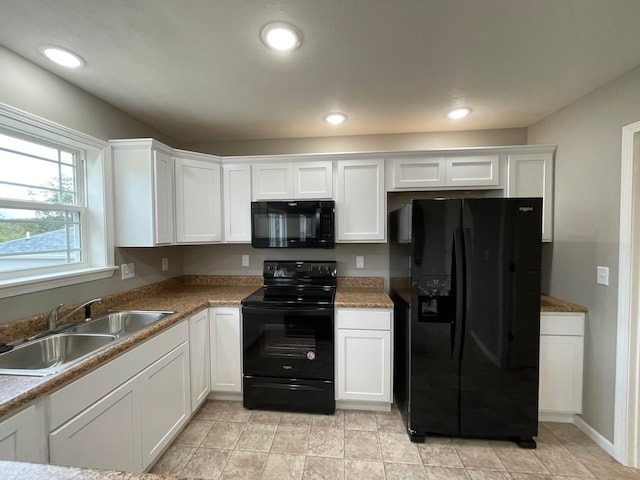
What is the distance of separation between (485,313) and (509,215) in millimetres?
677

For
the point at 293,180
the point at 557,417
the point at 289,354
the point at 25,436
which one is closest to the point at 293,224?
the point at 293,180

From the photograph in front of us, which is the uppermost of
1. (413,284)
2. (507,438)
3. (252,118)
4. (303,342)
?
(252,118)

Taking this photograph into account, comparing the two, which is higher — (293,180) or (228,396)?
(293,180)

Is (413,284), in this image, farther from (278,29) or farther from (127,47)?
(127,47)

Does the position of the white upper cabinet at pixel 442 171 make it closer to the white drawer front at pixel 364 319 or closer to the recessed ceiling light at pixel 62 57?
the white drawer front at pixel 364 319

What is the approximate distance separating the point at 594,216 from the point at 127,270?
357 centimetres

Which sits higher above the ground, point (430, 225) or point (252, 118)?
point (252, 118)

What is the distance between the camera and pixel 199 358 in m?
2.15

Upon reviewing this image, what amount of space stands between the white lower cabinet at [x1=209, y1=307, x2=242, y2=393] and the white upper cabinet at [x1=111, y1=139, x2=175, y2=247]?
80 centimetres

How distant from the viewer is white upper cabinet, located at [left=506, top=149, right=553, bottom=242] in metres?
2.27

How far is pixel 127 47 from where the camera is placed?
4.75 feet

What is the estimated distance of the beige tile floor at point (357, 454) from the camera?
5.43 feet

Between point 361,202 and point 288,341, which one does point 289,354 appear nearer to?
point 288,341

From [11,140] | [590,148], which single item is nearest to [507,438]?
[590,148]
